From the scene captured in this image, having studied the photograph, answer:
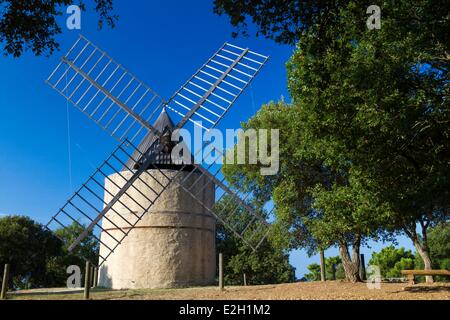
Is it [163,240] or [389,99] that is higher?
[389,99]

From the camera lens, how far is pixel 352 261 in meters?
19.4

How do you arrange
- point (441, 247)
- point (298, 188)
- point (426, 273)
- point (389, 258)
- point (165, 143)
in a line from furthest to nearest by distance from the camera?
point (389, 258) < point (441, 247) < point (298, 188) < point (165, 143) < point (426, 273)

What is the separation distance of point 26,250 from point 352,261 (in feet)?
97.6

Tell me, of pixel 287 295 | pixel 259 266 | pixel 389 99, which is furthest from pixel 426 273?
pixel 259 266

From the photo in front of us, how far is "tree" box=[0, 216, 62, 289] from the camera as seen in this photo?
35438 millimetres

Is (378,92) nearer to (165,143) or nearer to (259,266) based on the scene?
(165,143)

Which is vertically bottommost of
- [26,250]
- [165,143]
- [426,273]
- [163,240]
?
[426,273]

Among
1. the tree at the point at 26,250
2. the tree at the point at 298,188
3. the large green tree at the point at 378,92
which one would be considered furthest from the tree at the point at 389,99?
the tree at the point at 26,250

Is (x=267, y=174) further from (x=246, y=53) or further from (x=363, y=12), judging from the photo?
(x=363, y=12)

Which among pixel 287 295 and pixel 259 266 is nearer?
pixel 287 295

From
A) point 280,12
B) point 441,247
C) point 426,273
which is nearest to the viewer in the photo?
point 280,12

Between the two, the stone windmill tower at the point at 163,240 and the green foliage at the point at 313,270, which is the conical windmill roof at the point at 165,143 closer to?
the stone windmill tower at the point at 163,240

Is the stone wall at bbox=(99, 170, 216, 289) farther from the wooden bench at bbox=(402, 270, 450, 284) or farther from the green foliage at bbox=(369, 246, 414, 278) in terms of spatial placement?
the green foliage at bbox=(369, 246, 414, 278)
